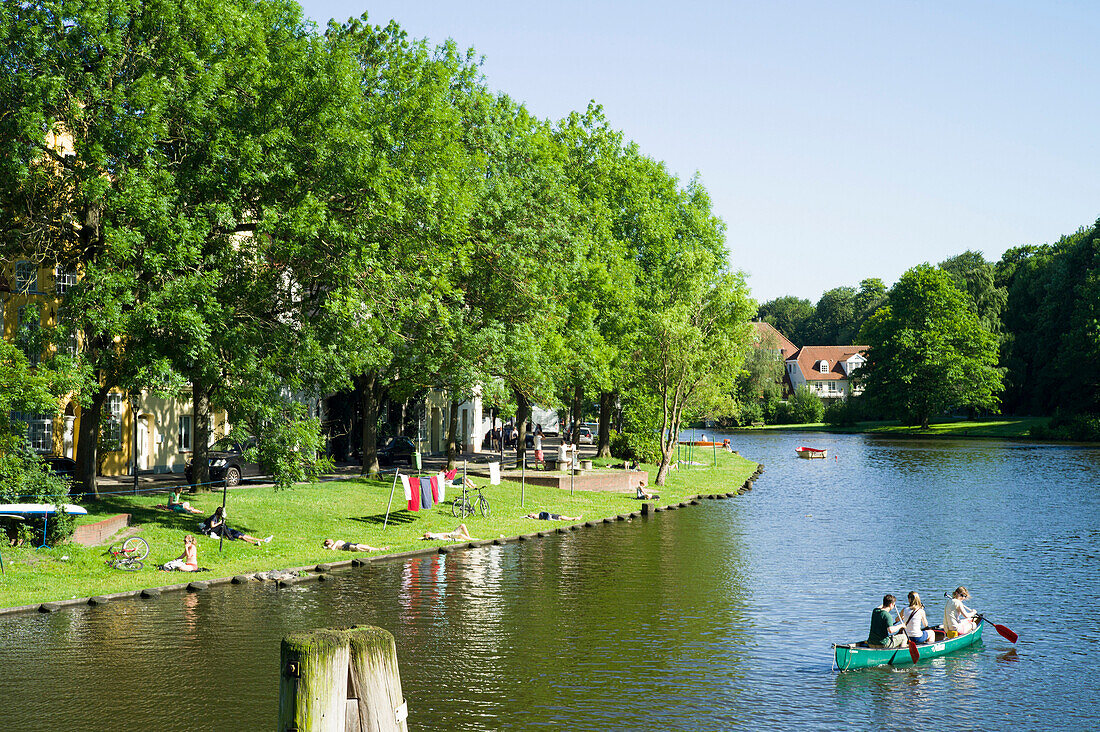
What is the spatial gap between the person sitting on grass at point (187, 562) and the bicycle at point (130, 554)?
66cm

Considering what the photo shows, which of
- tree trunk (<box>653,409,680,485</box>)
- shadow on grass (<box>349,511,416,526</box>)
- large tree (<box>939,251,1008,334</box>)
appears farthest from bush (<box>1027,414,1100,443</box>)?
shadow on grass (<box>349,511,416,526</box>)

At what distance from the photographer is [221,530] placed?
30.2 meters

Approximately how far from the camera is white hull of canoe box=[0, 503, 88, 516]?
24.6 meters

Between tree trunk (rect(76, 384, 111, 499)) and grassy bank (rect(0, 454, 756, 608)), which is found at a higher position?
tree trunk (rect(76, 384, 111, 499))

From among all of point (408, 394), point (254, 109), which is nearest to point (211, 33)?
point (254, 109)

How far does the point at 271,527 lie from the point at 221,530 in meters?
3.46

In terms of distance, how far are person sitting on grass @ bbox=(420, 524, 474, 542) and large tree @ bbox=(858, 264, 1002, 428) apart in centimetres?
9550

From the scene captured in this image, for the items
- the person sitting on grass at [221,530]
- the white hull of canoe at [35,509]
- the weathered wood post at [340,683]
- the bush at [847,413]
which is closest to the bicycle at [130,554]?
the white hull of canoe at [35,509]

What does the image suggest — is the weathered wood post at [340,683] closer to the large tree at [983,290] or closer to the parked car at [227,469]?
the parked car at [227,469]

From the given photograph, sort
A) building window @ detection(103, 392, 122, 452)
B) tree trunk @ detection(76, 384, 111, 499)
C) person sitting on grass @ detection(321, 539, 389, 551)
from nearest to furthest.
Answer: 1. person sitting on grass @ detection(321, 539, 389, 551)
2. tree trunk @ detection(76, 384, 111, 499)
3. building window @ detection(103, 392, 122, 452)

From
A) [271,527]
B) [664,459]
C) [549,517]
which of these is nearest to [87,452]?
[271,527]

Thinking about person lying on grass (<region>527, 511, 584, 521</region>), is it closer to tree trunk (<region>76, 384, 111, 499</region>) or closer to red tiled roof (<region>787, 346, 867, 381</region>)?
tree trunk (<region>76, 384, 111, 499</region>)

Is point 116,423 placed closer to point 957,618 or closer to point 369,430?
point 369,430

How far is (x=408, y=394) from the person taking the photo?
45.7 metres
